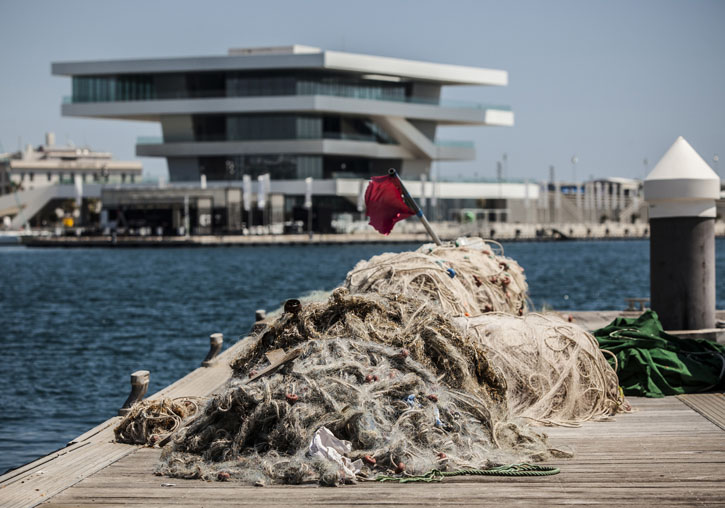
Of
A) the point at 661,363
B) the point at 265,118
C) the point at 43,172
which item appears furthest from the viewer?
the point at 43,172

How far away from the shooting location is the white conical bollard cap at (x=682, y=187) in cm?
1188

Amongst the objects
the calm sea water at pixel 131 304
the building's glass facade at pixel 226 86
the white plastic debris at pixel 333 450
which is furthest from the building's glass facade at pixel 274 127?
the white plastic debris at pixel 333 450

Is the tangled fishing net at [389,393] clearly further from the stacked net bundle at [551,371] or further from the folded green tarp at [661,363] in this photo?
the folded green tarp at [661,363]

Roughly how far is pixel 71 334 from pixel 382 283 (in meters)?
20.0

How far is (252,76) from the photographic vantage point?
85.0m

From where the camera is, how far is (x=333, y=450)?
668 cm

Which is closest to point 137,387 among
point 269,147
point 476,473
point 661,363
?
point 476,473

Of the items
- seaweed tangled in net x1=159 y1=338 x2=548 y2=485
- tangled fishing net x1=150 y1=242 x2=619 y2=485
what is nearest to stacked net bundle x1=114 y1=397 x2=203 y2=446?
tangled fishing net x1=150 y1=242 x2=619 y2=485

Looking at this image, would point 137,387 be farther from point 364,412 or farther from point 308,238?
point 308,238

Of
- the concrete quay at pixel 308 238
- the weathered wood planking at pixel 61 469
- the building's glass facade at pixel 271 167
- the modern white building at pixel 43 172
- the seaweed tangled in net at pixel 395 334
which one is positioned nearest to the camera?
the weathered wood planking at pixel 61 469

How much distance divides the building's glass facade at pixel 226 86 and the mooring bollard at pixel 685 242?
2909 inches

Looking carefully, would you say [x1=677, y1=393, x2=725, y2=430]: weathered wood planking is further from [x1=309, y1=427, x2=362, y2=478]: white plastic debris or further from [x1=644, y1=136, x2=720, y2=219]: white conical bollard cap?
[x1=309, y1=427, x2=362, y2=478]: white plastic debris

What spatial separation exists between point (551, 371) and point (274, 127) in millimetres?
78419

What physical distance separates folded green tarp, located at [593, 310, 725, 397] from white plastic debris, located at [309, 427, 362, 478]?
4118 millimetres
